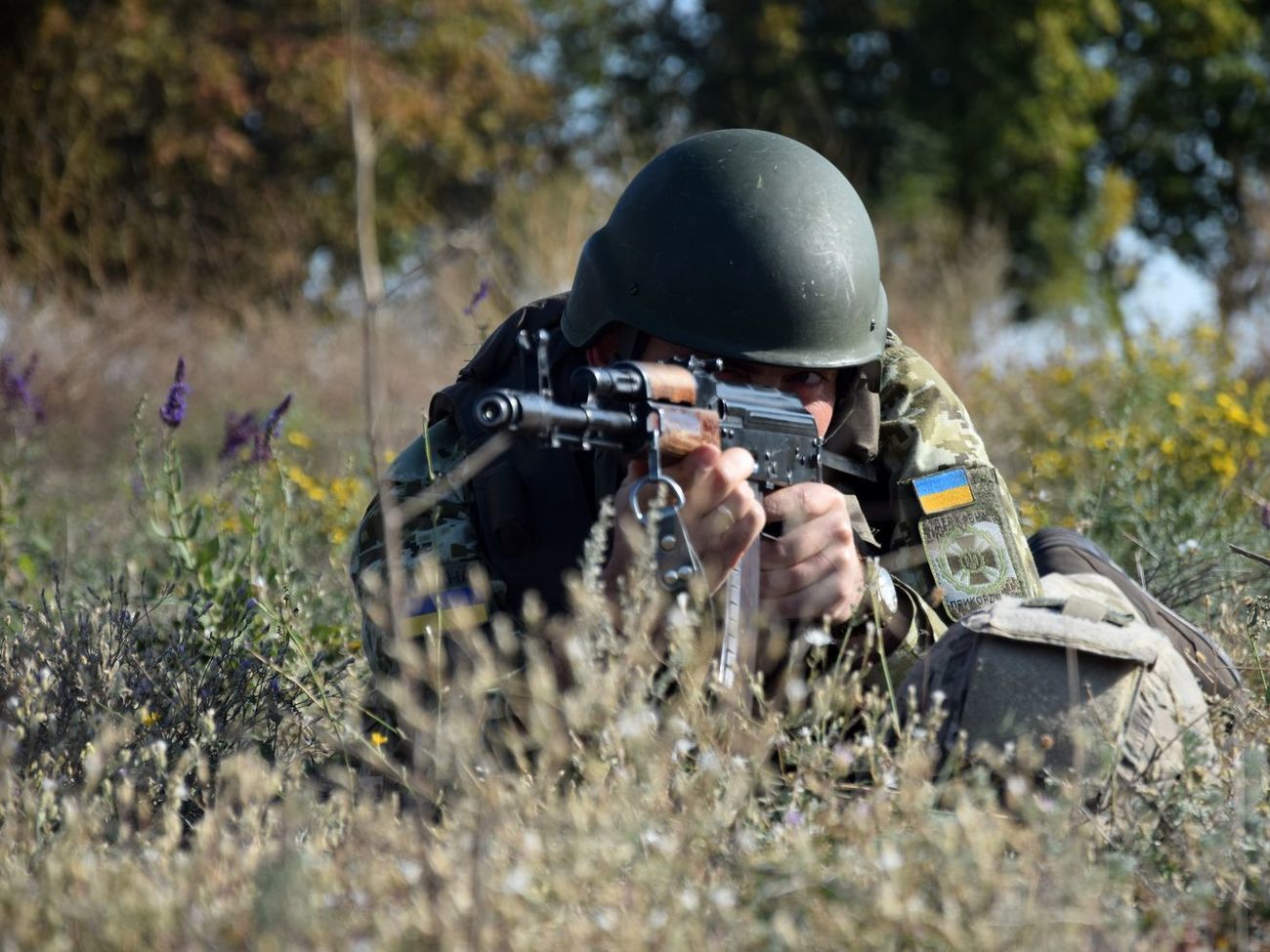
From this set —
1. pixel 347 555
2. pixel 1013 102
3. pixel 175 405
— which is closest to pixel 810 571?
pixel 175 405

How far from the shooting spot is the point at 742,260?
298 cm

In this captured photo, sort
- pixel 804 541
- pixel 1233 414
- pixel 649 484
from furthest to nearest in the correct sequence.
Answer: pixel 1233 414, pixel 804 541, pixel 649 484

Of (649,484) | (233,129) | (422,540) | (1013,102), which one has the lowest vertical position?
(422,540)

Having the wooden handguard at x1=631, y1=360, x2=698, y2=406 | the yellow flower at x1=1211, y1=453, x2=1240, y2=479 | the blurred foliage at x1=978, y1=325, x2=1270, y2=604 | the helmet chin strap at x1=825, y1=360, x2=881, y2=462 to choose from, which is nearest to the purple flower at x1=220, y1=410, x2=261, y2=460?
the helmet chin strap at x1=825, y1=360, x2=881, y2=462

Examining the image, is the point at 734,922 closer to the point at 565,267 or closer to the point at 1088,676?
the point at 1088,676

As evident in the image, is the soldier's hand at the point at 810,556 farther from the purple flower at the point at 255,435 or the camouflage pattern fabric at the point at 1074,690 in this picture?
the purple flower at the point at 255,435

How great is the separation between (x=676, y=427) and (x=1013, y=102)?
19942 millimetres

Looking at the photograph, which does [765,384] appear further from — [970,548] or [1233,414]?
[1233,414]

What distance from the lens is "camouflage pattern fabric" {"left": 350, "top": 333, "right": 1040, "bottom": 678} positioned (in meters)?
3.09

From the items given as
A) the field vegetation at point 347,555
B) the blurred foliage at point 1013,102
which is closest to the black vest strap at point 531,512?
the field vegetation at point 347,555

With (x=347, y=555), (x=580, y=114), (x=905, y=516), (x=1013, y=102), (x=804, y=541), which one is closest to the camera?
(x=804, y=541)

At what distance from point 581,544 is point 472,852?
51.4 inches

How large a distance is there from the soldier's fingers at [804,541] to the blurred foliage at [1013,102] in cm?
1793

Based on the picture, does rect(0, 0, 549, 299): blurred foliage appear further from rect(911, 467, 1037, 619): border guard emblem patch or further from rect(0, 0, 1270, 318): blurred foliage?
rect(911, 467, 1037, 619): border guard emblem patch
